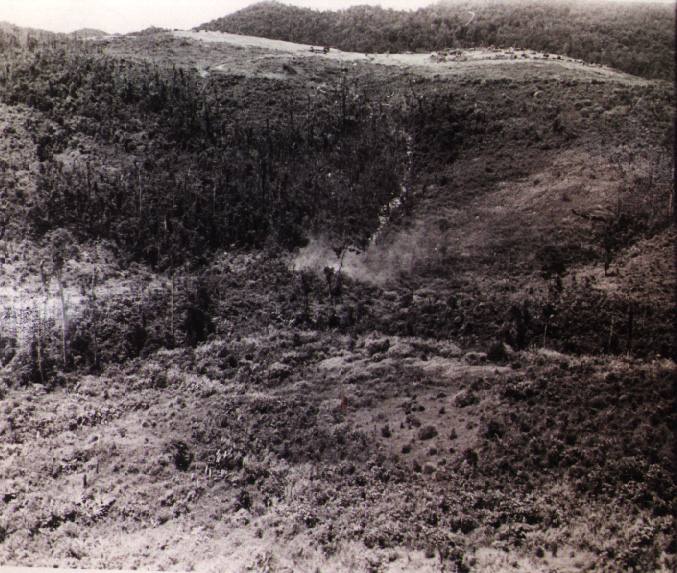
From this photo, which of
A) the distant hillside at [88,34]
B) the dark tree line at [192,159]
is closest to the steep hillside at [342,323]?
the dark tree line at [192,159]

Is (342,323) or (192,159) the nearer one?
(342,323)

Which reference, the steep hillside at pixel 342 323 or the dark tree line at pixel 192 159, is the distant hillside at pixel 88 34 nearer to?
the dark tree line at pixel 192 159

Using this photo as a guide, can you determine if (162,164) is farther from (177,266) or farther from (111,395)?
(111,395)

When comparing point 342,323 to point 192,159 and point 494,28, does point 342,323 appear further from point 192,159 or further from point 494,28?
point 494,28

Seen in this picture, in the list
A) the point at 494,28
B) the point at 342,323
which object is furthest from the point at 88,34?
the point at 342,323

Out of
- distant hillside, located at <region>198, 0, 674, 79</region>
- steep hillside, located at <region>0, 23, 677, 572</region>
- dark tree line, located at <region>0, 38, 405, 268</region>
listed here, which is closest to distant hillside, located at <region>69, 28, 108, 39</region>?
dark tree line, located at <region>0, 38, 405, 268</region>

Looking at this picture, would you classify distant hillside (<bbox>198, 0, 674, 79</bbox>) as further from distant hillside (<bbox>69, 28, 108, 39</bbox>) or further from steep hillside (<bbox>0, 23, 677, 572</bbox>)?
distant hillside (<bbox>69, 28, 108, 39</bbox>)
